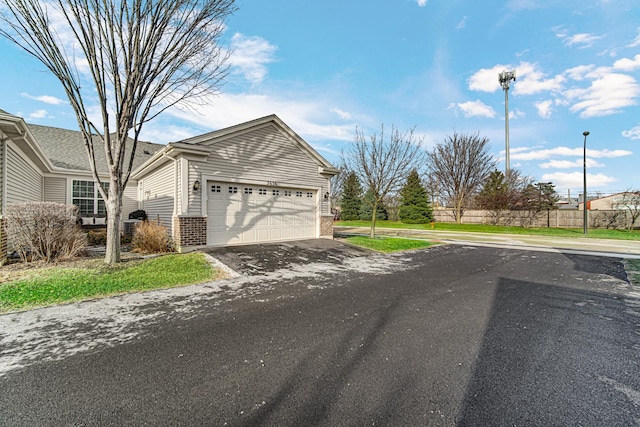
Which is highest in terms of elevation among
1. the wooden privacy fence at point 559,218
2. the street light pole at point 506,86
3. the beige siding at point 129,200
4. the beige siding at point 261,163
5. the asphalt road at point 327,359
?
the street light pole at point 506,86

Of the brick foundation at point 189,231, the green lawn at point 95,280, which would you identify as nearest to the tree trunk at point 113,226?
the green lawn at point 95,280

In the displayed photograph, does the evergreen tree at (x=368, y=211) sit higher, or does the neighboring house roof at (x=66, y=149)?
the neighboring house roof at (x=66, y=149)

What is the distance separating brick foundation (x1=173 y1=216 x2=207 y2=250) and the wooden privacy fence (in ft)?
84.5

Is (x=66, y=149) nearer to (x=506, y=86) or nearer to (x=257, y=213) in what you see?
(x=257, y=213)

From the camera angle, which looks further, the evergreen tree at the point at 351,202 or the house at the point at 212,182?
the evergreen tree at the point at 351,202

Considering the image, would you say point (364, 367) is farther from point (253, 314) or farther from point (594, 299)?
point (594, 299)

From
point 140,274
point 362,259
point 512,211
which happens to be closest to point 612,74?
point 512,211

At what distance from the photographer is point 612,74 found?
1466cm

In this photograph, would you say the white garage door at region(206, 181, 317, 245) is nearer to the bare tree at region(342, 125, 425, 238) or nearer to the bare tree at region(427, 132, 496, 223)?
the bare tree at region(342, 125, 425, 238)

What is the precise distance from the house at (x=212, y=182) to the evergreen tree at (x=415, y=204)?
19090mm

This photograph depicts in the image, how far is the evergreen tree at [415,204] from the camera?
29.1 metres

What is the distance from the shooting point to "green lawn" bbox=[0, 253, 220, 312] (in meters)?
4.42

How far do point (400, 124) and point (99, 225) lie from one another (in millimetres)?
15459

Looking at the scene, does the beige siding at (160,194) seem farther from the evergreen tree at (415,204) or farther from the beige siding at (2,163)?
the evergreen tree at (415,204)
